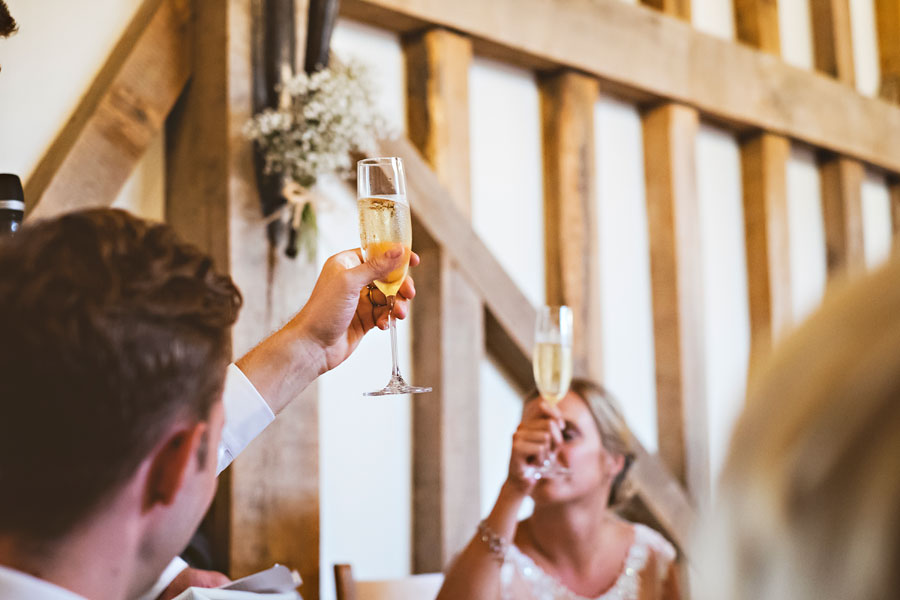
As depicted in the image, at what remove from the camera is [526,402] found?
2.49m

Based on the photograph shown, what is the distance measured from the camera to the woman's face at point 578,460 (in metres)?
2.37

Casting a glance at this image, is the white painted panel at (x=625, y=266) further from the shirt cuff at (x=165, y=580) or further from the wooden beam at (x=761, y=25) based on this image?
the shirt cuff at (x=165, y=580)

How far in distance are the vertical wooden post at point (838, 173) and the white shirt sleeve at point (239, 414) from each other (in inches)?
142

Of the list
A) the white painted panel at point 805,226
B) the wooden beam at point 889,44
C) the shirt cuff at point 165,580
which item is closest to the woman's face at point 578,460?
the shirt cuff at point 165,580

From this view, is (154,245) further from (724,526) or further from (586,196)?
(586,196)

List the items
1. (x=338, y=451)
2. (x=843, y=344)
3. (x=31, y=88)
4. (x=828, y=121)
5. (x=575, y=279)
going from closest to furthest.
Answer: (x=843, y=344) < (x=31, y=88) < (x=338, y=451) < (x=575, y=279) < (x=828, y=121)

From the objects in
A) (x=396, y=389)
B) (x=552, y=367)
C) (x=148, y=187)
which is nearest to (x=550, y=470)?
(x=552, y=367)

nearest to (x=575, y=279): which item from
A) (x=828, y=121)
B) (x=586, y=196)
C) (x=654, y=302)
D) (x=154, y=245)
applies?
(x=586, y=196)

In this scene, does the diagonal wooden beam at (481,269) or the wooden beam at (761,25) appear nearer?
the diagonal wooden beam at (481,269)

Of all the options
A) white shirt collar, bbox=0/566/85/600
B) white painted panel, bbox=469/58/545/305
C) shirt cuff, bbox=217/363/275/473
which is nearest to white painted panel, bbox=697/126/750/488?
white painted panel, bbox=469/58/545/305

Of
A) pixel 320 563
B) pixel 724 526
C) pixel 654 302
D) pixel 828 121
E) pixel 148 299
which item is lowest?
pixel 320 563

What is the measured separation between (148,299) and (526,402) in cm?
173

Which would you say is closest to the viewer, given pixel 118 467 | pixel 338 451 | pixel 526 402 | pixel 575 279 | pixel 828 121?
pixel 118 467

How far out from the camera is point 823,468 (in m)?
0.40
